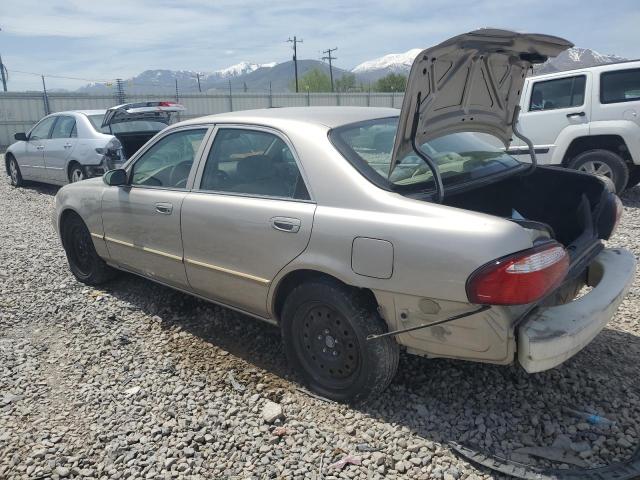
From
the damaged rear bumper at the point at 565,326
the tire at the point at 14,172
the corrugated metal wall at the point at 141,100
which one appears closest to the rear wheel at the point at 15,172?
the tire at the point at 14,172

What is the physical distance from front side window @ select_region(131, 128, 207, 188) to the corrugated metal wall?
20288 millimetres

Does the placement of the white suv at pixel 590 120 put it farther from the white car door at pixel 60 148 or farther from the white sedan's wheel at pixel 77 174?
the white car door at pixel 60 148

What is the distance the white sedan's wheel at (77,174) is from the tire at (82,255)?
182 inches

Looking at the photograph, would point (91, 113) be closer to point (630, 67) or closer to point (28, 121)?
point (630, 67)

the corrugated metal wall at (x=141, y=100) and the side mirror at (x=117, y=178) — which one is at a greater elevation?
the corrugated metal wall at (x=141, y=100)

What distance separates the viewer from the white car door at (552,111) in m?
7.57

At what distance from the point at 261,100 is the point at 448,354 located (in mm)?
28149

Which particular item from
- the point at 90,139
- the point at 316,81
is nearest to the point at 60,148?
the point at 90,139

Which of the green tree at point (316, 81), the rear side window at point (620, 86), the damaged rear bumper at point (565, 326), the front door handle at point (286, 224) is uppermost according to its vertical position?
the green tree at point (316, 81)

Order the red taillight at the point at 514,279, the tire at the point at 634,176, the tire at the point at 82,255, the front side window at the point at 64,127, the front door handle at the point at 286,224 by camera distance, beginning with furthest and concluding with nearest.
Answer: the front side window at the point at 64,127, the tire at the point at 634,176, the tire at the point at 82,255, the front door handle at the point at 286,224, the red taillight at the point at 514,279

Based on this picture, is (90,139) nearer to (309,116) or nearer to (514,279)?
(309,116)

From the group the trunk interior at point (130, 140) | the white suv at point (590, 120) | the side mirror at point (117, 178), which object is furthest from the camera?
the trunk interior at point (130, 140)

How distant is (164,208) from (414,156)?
178 cm

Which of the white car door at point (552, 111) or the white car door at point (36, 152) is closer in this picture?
the white car door at point (552, 111)
